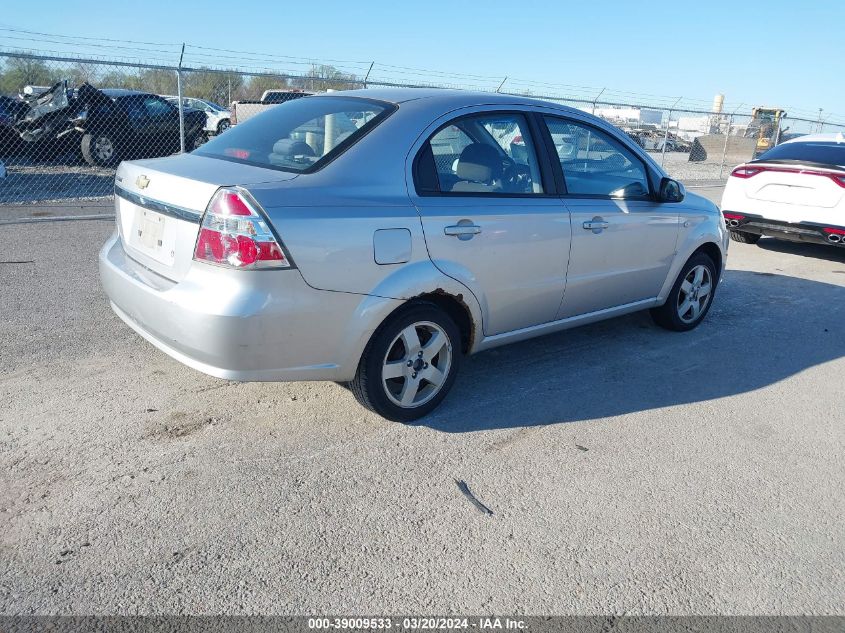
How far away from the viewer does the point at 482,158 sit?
12.6 ft

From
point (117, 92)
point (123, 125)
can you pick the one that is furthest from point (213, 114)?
point (123, 125)

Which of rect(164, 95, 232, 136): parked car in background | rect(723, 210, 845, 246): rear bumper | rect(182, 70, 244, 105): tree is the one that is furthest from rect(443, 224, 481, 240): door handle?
rect(164, 95, 232, 136): parked car in background

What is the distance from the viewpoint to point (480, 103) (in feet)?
12.8

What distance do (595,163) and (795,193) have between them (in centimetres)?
491

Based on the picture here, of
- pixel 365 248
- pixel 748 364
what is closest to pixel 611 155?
pixel 748 364

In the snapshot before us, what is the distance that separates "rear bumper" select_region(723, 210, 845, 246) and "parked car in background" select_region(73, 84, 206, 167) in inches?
410

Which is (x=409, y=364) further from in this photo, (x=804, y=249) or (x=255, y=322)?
(x=804, y=249)

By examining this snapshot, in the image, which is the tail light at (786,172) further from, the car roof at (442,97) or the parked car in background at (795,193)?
the car roof at (442,97)

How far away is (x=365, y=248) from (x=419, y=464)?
3.43 feet

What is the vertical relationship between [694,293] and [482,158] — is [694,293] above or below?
below

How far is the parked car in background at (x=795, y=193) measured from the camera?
7.94 m

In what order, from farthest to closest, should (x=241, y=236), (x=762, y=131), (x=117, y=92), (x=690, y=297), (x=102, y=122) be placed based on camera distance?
(x=762, y=131), (x=117, y=92), (x=102, y=122), (x=690, y=297), (x=241, y=236)

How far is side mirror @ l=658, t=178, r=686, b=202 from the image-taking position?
186 inches

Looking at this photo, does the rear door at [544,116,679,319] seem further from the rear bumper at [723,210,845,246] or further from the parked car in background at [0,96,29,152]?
the parked car in background at [0,96,29,152]
